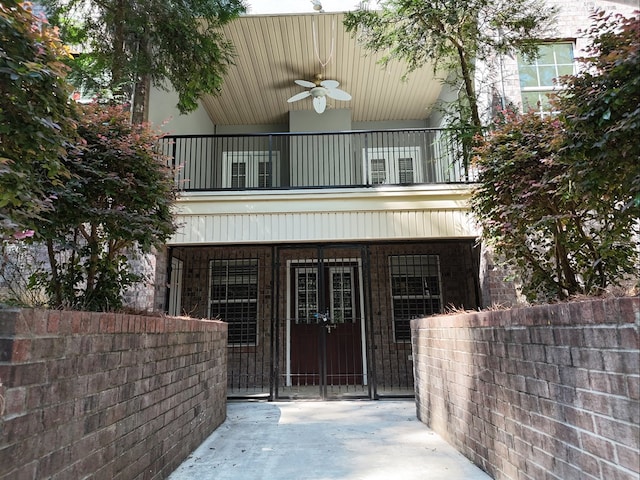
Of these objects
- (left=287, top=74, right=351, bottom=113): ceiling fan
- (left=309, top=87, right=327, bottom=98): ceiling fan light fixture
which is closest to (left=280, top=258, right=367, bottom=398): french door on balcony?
(left=287, top=74, right=351, bottom=113): ceiling fan

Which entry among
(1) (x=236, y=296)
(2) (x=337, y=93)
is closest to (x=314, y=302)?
(1) (x=236, y=296)

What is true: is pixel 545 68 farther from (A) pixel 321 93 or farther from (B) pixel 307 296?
(B) pixel 307 296

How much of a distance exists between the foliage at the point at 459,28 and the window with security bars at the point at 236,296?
4.94 meters

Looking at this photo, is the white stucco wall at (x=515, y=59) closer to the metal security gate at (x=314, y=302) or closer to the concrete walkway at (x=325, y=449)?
the metal security gate at (x=314, y=302)

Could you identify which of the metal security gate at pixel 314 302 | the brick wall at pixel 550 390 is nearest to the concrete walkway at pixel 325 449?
the brick wall at pixel 550 390

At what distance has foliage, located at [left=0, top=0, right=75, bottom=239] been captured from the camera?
1973 millimetres

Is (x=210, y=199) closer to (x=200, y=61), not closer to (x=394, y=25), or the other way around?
(x=200, y=61)

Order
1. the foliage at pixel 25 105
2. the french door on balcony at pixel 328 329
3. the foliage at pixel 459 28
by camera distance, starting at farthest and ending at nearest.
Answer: the french door on balcony at pixel 328 329
the foliage at pixel 459 28
the foliage at pixel 25 105

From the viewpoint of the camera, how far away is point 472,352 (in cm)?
353

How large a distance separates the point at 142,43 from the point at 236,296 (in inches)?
201

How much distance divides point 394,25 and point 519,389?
230 inches

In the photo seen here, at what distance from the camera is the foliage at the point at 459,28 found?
6.09m

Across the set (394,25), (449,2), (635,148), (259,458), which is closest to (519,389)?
(635,148)

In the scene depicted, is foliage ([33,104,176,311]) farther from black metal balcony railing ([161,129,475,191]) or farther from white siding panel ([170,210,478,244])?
black metal balcony railing ([161,129,475,191])
